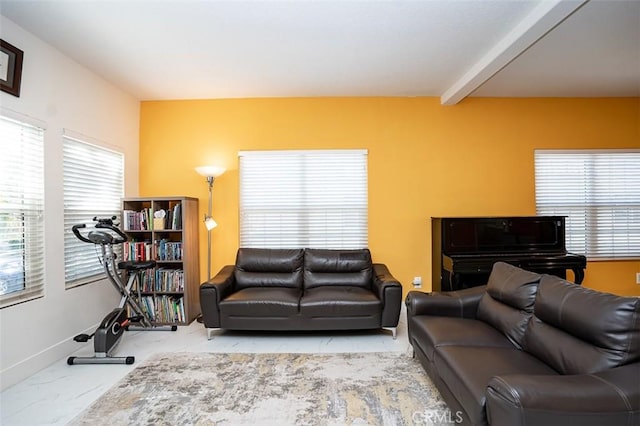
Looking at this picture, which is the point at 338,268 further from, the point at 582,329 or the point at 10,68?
the point at 10,68

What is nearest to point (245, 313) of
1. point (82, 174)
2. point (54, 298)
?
point (54, 298)

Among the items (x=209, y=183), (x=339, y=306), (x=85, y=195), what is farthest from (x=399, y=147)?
(x=85, y=195)

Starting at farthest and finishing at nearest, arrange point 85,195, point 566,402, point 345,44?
point 85,195, point 345,44, point 566,402

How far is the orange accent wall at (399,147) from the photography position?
13.5 feet

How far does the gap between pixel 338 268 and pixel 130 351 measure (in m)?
2.22

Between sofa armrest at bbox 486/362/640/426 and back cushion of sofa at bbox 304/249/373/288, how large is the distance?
237cm

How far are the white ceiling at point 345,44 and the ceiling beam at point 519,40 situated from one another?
1 cm

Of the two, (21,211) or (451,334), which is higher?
(21,211)

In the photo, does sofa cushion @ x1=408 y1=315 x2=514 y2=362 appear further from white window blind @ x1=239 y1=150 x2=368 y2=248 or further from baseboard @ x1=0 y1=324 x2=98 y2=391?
baseboard @ x1=0 y1=324 x2=98 y2=391

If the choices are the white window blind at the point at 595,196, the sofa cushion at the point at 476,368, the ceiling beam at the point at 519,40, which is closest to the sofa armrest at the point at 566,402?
the sofa cushion at the point at 476,368

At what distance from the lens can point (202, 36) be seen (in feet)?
8.80

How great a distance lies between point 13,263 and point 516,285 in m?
3.78

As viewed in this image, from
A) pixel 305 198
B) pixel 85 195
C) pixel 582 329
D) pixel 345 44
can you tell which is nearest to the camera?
pixel 582 329

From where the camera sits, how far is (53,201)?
2871 millimetres
